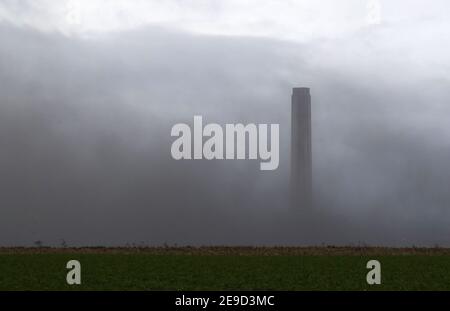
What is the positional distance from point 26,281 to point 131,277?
399 cm

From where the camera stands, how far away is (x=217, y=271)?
34.6 metres

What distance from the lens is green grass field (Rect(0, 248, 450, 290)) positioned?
29.8 meters

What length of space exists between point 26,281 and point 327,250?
23909mm

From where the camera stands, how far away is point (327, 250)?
165 feet

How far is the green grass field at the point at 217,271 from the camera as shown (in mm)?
29844

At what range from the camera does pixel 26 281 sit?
30.7 metres
